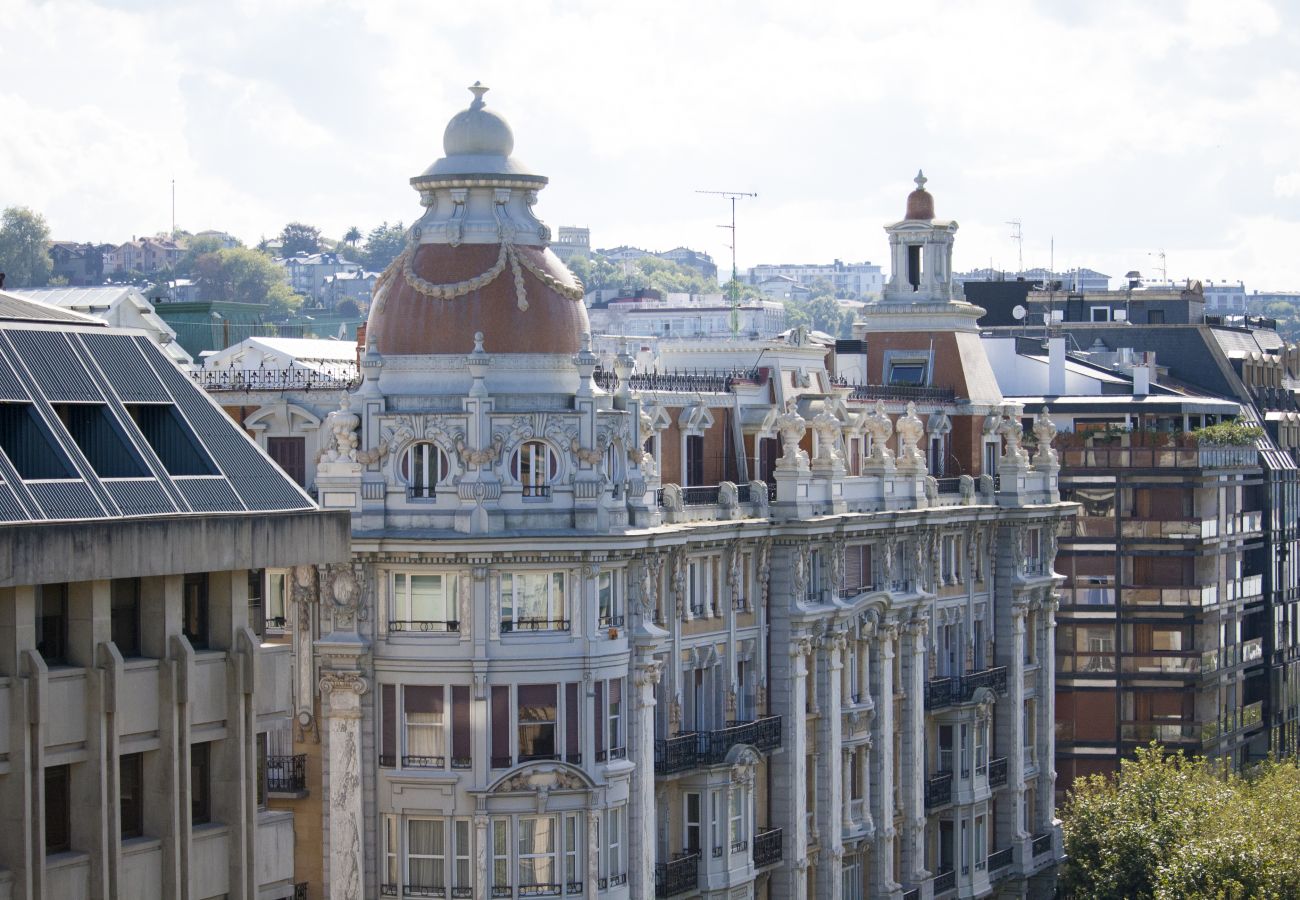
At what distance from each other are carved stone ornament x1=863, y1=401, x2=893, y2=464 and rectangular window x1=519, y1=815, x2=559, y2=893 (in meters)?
28.2

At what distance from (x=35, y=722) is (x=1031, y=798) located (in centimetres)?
7636

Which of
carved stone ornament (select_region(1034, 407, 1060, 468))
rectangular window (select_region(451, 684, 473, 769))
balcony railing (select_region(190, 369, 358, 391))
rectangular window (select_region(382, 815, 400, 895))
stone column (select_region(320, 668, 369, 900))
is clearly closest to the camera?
rectangular window (select_region(451, 684, 473, 769))

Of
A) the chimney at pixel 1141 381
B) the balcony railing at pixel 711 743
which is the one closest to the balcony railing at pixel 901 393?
the balcony railing at pixel 711 743

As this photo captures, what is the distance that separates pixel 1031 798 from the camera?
126 m

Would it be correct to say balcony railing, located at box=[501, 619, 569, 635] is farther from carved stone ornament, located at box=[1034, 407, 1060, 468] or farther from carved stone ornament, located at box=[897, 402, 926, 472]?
carved stone ornament, located at box=[1034, 407, 1060, 468]

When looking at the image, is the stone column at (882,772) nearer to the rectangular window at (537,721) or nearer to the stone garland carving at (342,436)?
the rectangular window at (537,721)

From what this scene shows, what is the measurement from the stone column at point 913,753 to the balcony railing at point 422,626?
102 ft

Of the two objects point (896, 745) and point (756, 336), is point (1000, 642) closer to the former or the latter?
point (896, 745)

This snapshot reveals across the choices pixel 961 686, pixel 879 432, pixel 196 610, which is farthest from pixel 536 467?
pixel 961 686

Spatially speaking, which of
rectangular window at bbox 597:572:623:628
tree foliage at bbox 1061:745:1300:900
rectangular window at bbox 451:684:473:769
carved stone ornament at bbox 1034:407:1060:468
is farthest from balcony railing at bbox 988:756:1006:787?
rectangular window at bbox 451:684:473:769

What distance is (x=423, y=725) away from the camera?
8388 cm

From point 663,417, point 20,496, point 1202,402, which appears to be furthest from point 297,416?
point 1202,402

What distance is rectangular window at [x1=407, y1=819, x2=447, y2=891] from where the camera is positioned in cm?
8356

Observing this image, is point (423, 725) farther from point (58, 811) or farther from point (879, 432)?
point (879, 432)
